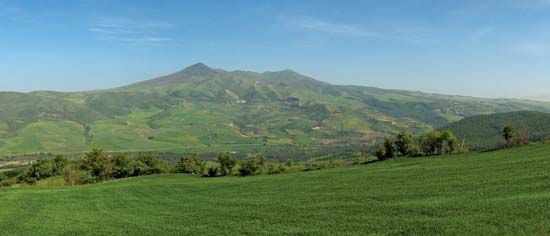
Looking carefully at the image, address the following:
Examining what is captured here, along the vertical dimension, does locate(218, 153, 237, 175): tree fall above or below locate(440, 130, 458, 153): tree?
below

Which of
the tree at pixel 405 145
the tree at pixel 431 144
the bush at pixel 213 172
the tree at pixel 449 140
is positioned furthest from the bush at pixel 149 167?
the tree at pixel 449 140

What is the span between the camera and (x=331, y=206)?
2312 inches

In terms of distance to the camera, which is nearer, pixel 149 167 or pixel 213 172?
pixel 213 172

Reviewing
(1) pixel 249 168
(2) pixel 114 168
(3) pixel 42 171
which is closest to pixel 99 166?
(2) pixel 114 168

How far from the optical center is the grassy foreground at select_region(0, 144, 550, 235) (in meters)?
43.5

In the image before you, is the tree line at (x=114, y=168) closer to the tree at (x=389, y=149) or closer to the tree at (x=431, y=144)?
the tree at (x=389, y=149)

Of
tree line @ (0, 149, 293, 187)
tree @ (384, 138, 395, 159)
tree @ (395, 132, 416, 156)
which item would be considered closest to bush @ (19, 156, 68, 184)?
tree line @ (0, 149, 293, 187)

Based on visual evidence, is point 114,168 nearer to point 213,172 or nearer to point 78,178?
point 78,178

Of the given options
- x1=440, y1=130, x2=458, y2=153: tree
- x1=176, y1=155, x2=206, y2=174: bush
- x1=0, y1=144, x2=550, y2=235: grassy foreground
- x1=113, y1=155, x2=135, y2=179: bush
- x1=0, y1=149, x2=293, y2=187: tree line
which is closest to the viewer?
x1=0, y1=144, x2=550, y2=235: grassy foreground

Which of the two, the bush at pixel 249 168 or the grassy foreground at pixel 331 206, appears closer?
the grassy foreground at pixel 331 206

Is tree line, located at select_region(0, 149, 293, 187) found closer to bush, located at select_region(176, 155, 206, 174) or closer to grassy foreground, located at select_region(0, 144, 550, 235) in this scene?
bush, located at select_region(176, 155, 206, 174)

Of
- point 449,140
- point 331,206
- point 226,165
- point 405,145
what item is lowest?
point 226,165

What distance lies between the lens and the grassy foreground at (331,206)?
4346cm

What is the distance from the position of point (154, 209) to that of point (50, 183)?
319 feet
